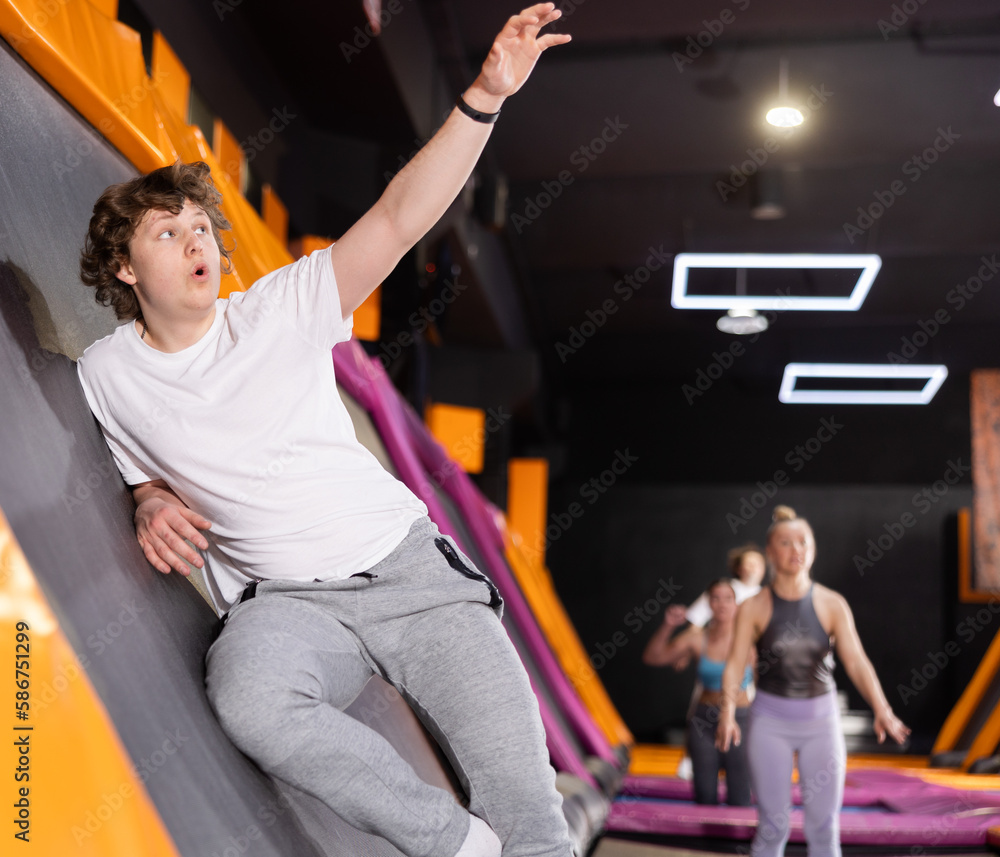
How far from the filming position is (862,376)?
26.7ft

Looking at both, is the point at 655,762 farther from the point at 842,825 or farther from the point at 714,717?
the point at 842,825

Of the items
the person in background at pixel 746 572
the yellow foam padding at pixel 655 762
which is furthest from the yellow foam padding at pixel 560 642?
the person in background at pixel 746 572

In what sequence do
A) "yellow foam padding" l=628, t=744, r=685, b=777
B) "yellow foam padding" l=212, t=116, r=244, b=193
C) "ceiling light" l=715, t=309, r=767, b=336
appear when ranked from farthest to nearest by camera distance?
"ceiling light" l=715, t=309, r=767, b=336 → "yellow foam padding" l=628, t=744, r=685, b=777 → "yellow foam padding" l=212, t=116, r=244, b=193

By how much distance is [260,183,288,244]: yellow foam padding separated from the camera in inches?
134

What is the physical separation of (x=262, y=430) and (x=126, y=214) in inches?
14.2

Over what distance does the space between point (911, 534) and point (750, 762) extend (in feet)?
24.1

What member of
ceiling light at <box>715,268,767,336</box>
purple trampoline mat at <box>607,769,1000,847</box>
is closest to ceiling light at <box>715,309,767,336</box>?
ceiling light at <box>715,268,767,336</box>

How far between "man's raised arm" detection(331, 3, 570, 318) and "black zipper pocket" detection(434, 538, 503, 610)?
1.22 feet

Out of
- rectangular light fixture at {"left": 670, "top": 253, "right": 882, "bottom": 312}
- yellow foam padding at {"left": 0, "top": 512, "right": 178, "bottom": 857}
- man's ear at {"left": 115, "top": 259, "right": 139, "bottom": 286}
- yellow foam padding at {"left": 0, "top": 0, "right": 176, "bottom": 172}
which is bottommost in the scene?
yellow foam padding at {"left": 0, "top": 512, "right": 178, "bottom": 857}

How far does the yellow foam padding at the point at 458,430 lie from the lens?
6039 millimetres

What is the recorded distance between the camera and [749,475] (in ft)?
32.0

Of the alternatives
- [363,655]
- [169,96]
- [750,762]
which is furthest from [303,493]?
[750,762]

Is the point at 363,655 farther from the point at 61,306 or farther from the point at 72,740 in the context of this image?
the point at 61,306

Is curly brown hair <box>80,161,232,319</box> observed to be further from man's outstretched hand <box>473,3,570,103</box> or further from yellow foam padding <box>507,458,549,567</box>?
yellow foam padding <box>507,458,549,567</box>
